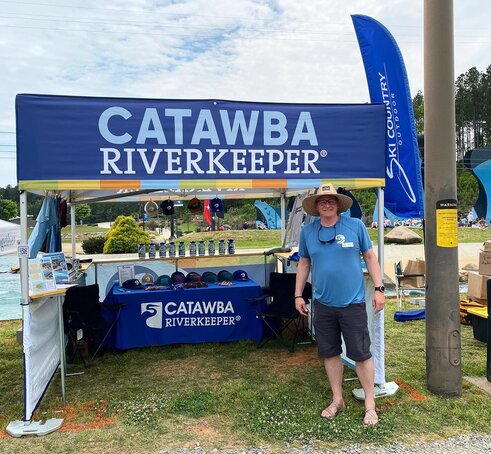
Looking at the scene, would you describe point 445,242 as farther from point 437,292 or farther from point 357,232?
point 357,232

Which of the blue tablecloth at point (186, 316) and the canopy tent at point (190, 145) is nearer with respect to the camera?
the canopy tent at point (190, 145)

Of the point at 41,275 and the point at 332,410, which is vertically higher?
the point at 41,275

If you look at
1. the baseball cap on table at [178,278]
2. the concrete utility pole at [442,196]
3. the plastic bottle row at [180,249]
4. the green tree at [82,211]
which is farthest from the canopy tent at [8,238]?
the green tree at [82,211]

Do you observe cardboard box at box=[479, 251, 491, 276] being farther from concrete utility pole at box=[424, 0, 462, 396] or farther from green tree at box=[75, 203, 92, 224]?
green tree at box=[75, 203, 92, 224]

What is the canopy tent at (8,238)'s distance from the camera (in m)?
6.18

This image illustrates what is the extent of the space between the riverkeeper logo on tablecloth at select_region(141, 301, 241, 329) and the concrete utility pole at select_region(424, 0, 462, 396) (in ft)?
7.64

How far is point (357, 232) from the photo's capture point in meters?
3.13

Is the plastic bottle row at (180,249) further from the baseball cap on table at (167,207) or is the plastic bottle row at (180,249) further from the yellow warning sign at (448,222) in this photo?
the yellow warning sign at (448,222)

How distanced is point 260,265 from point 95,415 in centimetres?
326

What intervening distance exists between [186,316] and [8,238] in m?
3.10

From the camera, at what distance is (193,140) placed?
140 inches

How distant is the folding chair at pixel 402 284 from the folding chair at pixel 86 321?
413cm

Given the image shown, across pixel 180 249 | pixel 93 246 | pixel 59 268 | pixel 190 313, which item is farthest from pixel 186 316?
pixel 93 246

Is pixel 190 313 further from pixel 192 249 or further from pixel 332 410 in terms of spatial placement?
pixel 332 410
